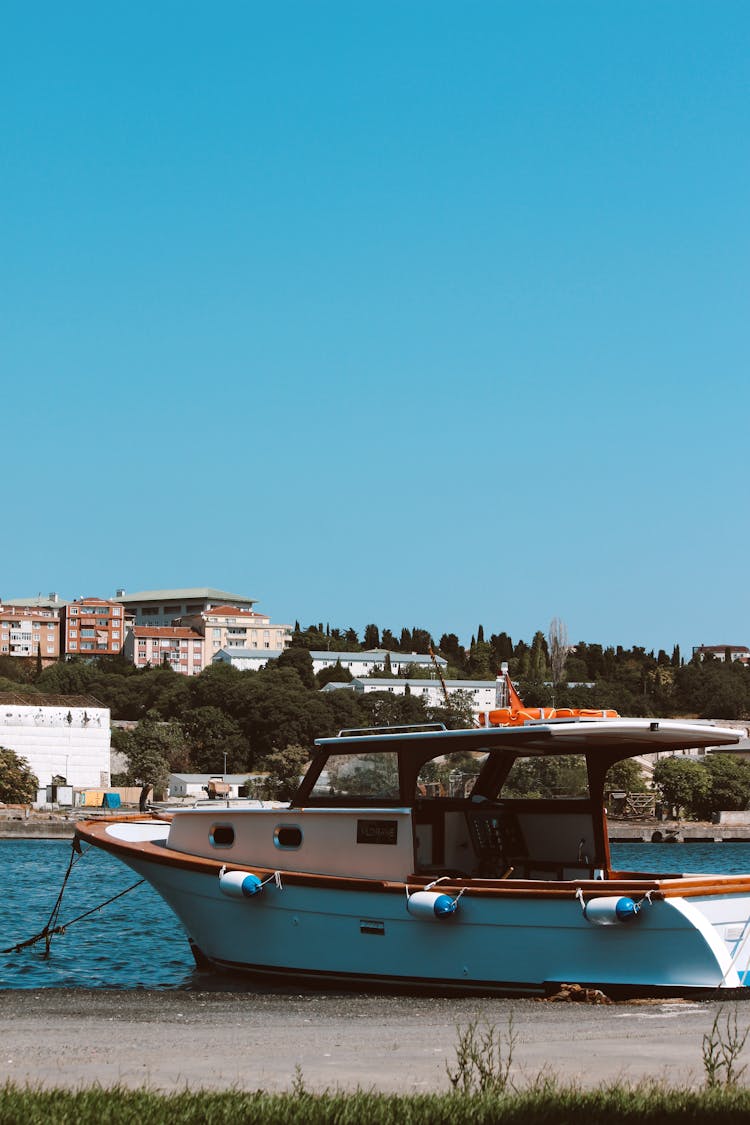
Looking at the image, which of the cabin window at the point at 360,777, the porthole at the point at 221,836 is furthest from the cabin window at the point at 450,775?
the porthole at the point at 221,836

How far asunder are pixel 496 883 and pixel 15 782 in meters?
105

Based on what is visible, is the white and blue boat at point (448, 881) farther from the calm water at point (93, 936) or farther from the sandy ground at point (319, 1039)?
the calm water at point (93, 936)

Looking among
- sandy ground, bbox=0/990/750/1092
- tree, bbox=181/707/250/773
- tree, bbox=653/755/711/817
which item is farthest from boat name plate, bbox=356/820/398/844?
tree, bbox=181/707/250/773

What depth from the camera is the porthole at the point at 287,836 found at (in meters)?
20.1

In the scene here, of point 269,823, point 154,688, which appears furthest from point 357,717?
point 269,823

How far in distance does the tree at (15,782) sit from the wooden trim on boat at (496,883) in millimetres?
98270

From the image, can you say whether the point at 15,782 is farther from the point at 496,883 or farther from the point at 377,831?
the point at 496,883

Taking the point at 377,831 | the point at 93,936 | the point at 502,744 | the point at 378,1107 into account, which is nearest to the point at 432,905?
the point at 377,831

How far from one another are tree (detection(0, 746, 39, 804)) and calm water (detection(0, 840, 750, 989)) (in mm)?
54286

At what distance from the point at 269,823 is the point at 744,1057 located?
30.5 ft

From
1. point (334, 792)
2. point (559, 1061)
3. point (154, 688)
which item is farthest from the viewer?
point (154, 688)

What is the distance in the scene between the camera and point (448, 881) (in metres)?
18.2

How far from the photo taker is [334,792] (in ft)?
66.2

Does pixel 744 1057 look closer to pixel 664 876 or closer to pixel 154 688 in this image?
pixel 664 876
